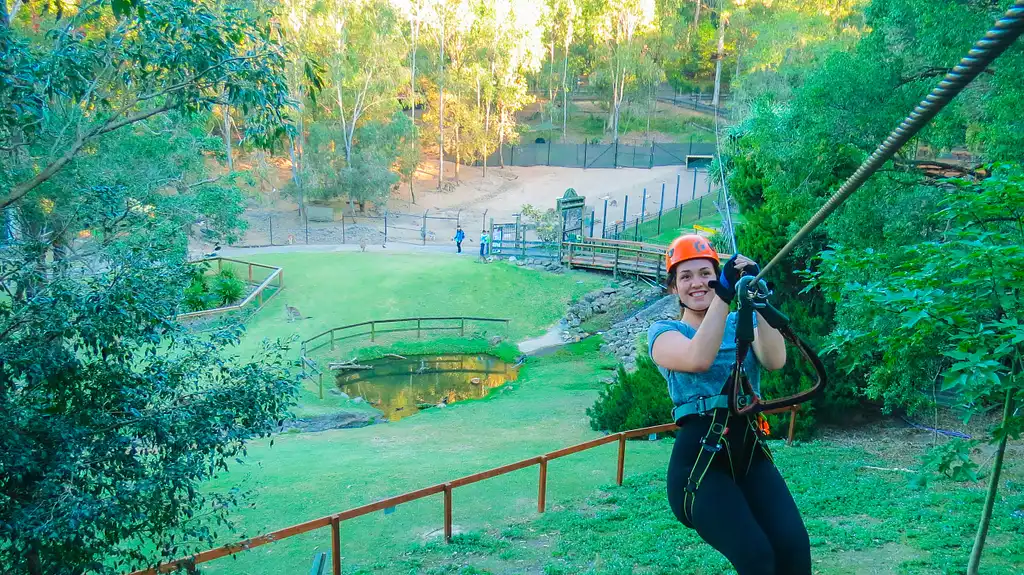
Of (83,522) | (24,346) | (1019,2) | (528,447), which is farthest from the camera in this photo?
(528,447)

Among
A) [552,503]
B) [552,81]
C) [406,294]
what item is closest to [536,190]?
[552,81]

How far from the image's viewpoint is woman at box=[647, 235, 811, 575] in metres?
3.01

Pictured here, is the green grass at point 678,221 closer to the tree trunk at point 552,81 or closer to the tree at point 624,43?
the tree at point 624,43

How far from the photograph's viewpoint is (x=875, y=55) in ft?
35.8

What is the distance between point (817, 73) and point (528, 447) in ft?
23.4

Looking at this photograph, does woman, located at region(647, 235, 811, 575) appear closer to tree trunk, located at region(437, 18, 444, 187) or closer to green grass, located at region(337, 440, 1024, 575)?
green grass, located at region(337, 440, 1024, 575)

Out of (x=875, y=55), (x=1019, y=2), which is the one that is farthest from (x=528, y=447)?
(x=1019, y=2)

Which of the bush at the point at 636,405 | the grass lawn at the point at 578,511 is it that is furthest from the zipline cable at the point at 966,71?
the bush at the point at 636,405

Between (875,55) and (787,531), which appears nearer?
(787,531)

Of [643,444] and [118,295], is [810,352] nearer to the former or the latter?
[118,295]

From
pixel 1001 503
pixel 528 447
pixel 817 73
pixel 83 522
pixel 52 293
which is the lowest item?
pixel 528 447

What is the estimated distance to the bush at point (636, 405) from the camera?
1175cm

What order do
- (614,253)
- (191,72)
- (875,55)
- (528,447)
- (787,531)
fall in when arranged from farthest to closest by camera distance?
(614,253)
(528,447)
(875,55)
(191,72)
(787,531)

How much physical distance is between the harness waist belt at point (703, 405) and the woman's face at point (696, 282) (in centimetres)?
40
